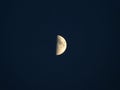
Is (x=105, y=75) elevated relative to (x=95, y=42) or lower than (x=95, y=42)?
lower

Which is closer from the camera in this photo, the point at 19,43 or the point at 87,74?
the point at 19,43

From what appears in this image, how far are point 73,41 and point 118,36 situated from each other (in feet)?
1.84

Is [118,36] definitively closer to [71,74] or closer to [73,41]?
[73,41]

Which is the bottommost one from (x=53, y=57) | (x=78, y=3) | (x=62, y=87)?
(x=62, y=87)

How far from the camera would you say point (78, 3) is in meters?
2.28

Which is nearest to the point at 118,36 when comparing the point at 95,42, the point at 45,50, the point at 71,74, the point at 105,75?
the point at 95,42

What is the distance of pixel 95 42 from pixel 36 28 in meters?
0.70

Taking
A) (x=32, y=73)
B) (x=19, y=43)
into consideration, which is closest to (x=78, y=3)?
(x=19, y=43)

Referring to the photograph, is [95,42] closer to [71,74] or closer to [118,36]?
[118,36]

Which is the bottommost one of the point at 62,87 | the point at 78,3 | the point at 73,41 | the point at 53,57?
the point at 62,87

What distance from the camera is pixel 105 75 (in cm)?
236

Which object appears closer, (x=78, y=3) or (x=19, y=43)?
(x=19, y=43)

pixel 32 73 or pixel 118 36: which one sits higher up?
pixel 118 36

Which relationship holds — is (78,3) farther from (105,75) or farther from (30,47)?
(105,75)
